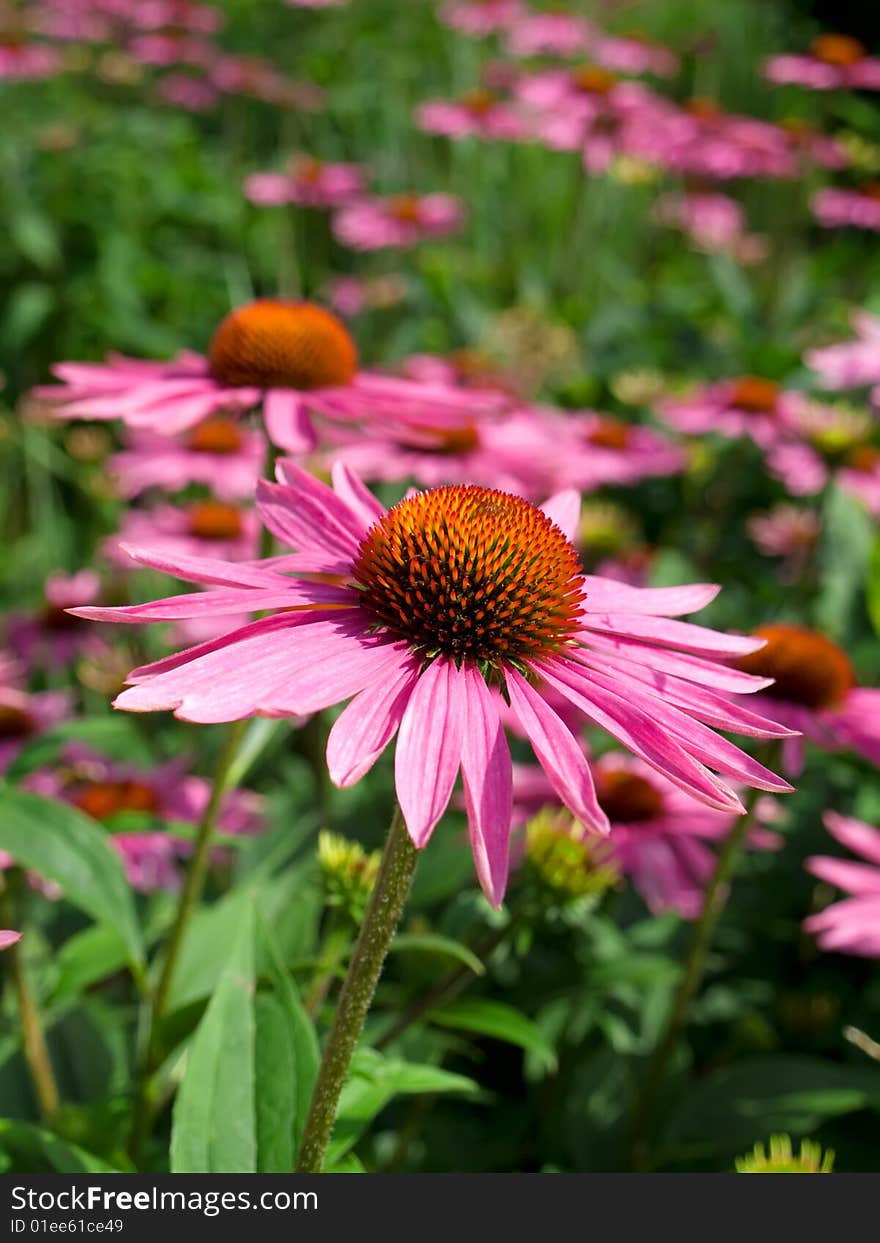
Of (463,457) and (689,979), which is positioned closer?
(689,979)

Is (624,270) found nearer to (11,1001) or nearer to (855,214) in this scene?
(855,214)

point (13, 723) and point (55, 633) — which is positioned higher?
point (13, 723)

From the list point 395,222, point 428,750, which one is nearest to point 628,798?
point 428,750

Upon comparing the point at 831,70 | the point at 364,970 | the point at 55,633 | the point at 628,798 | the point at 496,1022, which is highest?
the point at 831,70

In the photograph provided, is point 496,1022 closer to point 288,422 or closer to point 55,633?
point 288,422

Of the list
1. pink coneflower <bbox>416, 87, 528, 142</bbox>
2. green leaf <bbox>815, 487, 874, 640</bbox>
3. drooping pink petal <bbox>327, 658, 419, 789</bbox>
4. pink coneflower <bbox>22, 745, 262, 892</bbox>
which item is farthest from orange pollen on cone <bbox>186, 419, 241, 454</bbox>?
pink coneflower <bbox>416, 87, 528, 142</bbox>

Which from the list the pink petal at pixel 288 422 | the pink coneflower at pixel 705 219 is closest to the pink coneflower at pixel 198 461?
the pink petal at pixel 288 422

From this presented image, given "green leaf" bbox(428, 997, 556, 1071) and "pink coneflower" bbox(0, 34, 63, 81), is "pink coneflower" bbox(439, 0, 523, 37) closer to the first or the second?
"pink coneflower" bbox(0, 34, 63, 81)

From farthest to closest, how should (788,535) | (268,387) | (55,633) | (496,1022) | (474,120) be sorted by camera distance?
(474,120) → (788,535) → (55,633) → (268,387) → (496,1022)

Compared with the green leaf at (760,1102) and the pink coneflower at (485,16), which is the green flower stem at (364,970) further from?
the pink coneflower at (485,16)
